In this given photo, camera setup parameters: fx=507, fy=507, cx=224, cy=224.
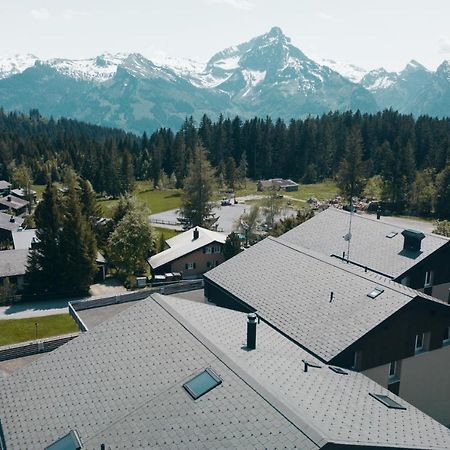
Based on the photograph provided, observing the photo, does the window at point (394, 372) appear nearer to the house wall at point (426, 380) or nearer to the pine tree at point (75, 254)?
the house wall at point (426, 380)

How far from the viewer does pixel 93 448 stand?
16047 mm

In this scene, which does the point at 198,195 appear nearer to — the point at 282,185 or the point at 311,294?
the point at 282,185

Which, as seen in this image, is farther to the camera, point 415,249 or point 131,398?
point 415,249

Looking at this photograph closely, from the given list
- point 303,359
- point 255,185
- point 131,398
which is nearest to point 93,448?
point 131,398

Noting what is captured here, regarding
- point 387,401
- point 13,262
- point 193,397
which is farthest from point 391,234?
point 13,262

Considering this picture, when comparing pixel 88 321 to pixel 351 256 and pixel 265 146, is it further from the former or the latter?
pixel 265 146

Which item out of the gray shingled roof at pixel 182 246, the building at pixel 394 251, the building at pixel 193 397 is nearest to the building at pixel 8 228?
the gray shingled roof at pixel 182 246

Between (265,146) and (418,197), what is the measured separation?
187 ft

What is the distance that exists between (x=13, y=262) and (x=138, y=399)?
44824 mm

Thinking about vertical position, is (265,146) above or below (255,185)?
above

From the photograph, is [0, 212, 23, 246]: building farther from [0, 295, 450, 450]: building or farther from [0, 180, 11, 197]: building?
[0, 295, 450, 450]: building

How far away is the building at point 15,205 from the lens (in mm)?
100000

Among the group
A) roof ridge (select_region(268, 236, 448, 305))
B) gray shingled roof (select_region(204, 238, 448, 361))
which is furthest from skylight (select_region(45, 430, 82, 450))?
roof ridge (select_region(268, 236, 448, 305))

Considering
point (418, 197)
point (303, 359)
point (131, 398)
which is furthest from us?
point (418, 197)
